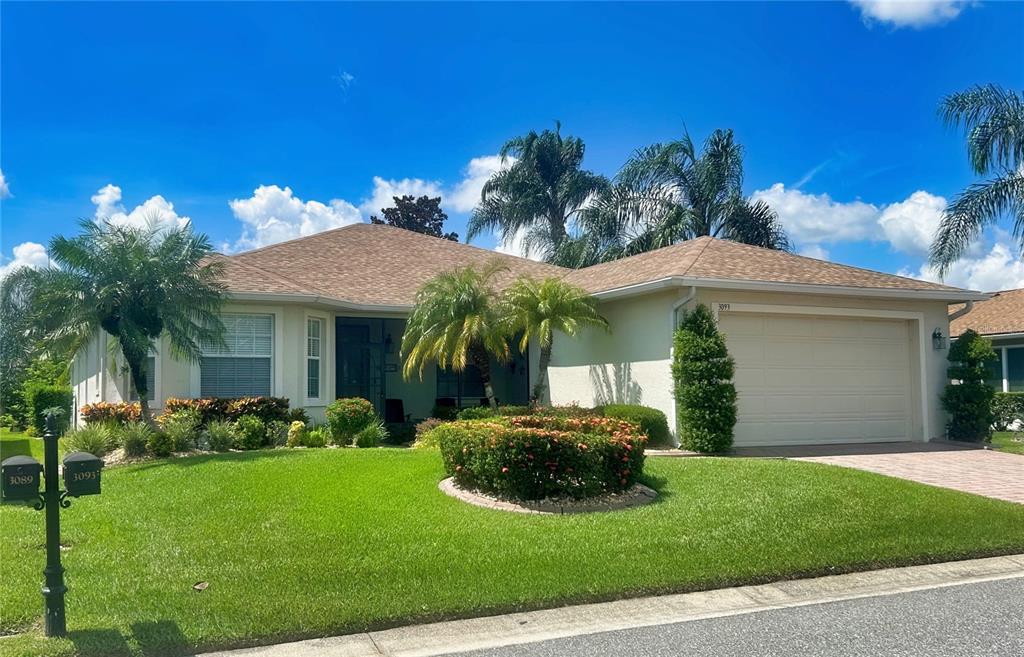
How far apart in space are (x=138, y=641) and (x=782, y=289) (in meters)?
12.0

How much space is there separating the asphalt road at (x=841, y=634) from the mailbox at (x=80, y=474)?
2737 mm

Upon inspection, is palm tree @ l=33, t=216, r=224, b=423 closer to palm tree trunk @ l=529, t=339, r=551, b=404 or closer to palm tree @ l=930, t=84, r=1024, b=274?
palm tree trunk @ l=529, t=339, r=551, b=404

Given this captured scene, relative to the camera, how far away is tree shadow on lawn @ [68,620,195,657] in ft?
15.3

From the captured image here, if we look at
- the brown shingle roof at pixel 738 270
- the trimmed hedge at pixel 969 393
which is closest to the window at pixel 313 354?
the brown shingle roof at pixel 738 270

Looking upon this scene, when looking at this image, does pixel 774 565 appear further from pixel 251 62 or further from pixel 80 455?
pixel 251 62

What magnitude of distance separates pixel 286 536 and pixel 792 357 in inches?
421

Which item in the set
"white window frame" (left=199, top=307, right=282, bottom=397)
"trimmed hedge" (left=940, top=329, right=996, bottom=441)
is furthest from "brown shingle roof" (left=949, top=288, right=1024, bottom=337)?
"white window frame" (left=199, top=307, right=282, bottom=397)

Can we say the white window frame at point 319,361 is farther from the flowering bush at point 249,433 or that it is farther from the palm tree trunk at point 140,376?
the palm tree trunk at point 140,376

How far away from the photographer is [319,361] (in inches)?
634

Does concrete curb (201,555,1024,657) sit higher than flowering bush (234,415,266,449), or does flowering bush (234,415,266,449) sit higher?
flowering bush (234,415,266,449)

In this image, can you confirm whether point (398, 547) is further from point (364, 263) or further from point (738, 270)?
point (364, 263)

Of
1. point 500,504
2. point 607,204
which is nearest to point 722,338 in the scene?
point 500,504

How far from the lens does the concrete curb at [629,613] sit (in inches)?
196

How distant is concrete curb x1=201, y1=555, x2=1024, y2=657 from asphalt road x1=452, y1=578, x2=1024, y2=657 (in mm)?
169
